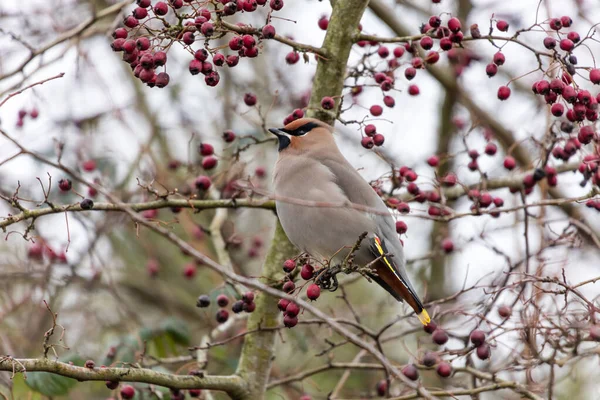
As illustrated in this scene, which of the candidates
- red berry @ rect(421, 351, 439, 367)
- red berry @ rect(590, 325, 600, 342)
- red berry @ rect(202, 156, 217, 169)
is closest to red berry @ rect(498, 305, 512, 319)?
red berry @ rect(421, 351, 439, 367)

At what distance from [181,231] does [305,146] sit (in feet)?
9.34

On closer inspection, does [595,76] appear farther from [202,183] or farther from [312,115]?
[202,183]

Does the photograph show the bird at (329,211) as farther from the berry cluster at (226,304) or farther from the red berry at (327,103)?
the berry cluster at (226,304)

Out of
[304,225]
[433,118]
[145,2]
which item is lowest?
[304,225]

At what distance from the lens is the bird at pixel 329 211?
367 centimetres

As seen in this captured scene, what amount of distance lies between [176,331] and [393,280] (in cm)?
134

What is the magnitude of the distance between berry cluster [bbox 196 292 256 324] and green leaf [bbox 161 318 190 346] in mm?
560

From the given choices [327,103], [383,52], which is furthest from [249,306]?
[383,52]

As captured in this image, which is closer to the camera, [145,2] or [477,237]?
[145,2]

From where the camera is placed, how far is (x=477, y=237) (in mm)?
4508

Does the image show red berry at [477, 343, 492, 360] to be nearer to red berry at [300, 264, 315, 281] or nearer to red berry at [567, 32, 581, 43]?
red berry at [300, 264, 315, 281]

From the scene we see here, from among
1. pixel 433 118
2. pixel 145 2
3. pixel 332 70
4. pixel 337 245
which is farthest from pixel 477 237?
pixel 145 2

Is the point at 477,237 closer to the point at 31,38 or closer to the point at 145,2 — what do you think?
the point at 145,2

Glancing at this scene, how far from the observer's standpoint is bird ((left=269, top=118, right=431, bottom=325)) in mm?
3670
